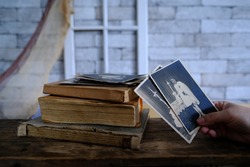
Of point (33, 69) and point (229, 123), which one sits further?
point (33, 69)

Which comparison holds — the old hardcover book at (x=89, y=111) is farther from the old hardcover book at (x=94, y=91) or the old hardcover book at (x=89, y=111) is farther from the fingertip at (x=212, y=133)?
the fingertip at (x=212, y=133)

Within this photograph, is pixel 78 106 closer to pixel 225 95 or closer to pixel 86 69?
pixel 86 69

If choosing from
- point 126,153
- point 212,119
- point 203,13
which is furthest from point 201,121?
point 203,13

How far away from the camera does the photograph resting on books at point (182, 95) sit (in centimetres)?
49

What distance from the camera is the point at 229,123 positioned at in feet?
1.56

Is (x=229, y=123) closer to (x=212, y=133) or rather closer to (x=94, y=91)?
(x=212, y=133)

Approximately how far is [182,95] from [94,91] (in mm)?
205

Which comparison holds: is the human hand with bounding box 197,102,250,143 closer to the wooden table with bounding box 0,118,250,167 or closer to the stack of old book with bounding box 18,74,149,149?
the wooden table with bounding box 0,118,250,167

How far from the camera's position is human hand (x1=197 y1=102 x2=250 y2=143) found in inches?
18.1

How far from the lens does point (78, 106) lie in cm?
47

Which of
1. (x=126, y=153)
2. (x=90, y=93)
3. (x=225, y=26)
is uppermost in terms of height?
(x=225, y=26)

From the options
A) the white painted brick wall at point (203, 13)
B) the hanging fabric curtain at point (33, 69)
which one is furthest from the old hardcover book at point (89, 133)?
the white painted brick wall at point (203, 13)

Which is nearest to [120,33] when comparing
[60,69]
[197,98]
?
[60,69]

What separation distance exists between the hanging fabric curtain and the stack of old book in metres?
0.42
